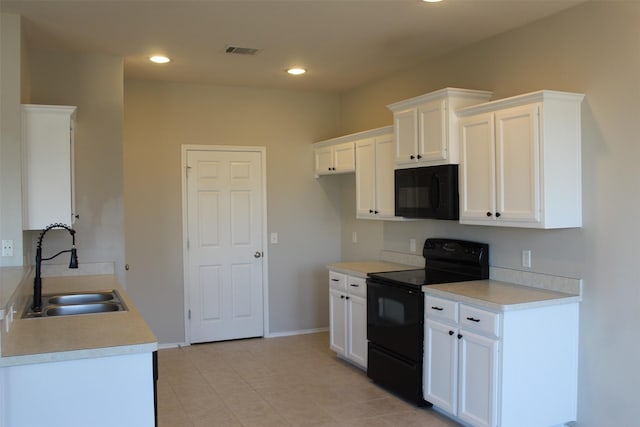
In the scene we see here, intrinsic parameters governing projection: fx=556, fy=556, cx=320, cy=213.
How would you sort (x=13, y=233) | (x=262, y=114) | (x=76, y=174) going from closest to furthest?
(x=13, y=233), (x=76, y=174), (x=262, y=114)

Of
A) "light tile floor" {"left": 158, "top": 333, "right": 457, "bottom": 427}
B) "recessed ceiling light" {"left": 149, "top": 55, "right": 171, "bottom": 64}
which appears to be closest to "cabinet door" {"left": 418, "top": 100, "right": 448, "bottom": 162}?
"light tile floor" {"left": 158, "top": 333, "right": 457, "bottom": 427}

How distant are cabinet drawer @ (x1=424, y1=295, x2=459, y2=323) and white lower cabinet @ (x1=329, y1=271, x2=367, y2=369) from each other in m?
0.89

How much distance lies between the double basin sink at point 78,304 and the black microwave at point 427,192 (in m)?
2.25

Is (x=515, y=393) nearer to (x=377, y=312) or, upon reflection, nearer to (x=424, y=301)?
(x=424, y=301)

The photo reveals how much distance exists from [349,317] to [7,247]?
107 inches

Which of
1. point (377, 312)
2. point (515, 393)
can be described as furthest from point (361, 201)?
point (515, 393)

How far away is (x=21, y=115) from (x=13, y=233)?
2.58 feet

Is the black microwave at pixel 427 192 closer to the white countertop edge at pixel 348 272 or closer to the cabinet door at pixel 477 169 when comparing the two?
the cabinet door at pixel 477 169

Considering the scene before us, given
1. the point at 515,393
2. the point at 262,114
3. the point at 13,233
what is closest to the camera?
the point at 515,393

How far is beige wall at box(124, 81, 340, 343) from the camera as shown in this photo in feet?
18.1

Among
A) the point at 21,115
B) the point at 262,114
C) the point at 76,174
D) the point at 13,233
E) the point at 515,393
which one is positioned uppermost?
the point at 262,114

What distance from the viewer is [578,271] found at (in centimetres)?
346

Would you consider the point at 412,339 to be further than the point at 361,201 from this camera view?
No

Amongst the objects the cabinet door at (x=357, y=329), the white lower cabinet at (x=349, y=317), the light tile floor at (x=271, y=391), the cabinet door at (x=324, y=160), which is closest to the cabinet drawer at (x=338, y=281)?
the white lower cabinet at (x=349, y=317)
